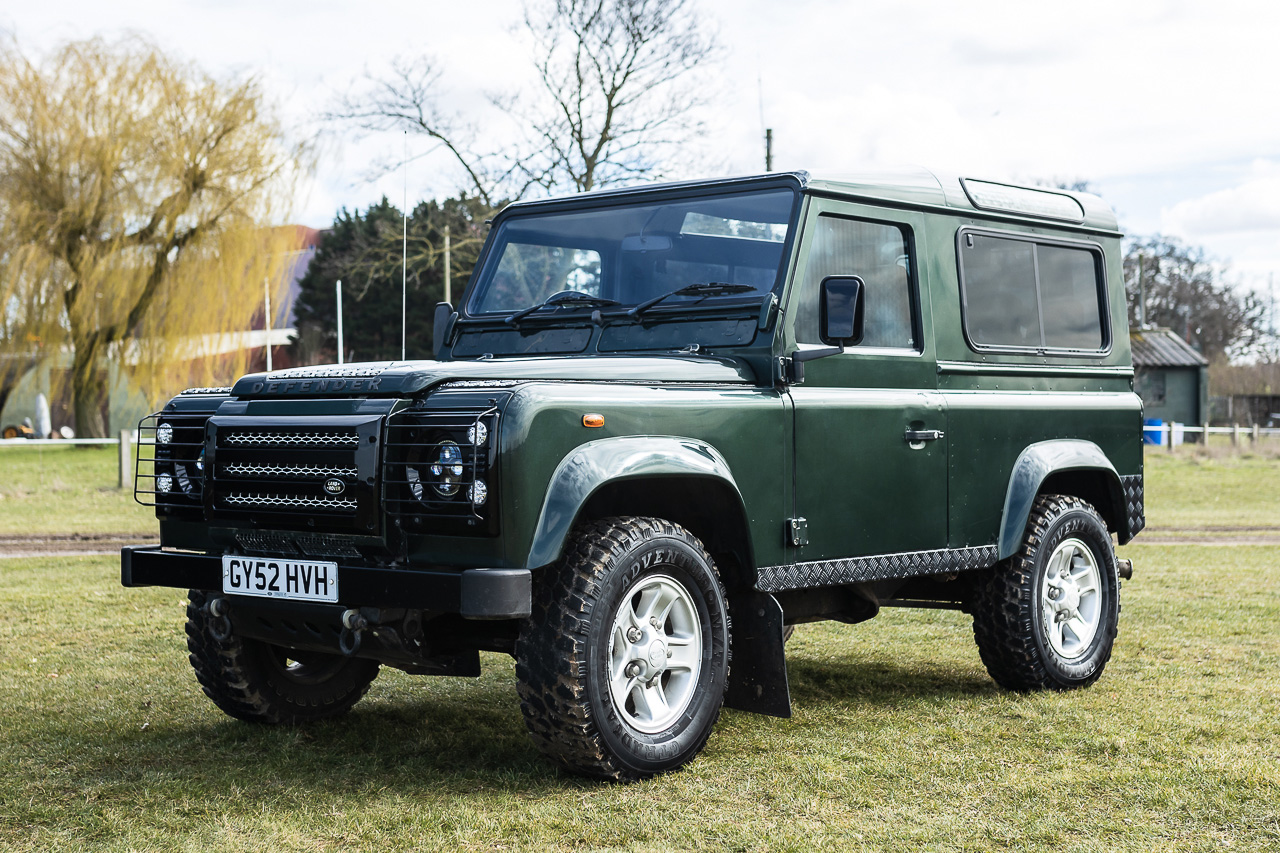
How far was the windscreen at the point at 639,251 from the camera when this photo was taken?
19.1ft

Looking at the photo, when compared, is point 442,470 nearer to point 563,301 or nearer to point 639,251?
point 563,301

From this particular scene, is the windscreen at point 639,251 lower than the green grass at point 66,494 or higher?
higher

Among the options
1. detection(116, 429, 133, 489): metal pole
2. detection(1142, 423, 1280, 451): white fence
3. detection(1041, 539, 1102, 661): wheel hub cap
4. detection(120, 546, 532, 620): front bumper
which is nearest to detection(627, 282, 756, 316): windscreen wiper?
detection(120, 546, 532, 620): front bumper

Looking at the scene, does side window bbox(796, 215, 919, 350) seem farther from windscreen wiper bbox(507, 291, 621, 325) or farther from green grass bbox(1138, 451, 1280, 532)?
green grass bbox(1138, 451, 1280, 532)

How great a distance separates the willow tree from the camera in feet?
86.9

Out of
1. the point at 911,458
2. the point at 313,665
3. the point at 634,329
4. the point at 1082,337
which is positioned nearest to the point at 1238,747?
the point at 911,458

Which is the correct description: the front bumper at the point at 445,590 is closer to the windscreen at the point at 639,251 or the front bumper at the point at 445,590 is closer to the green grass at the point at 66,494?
the windscreen at the point at 639,251

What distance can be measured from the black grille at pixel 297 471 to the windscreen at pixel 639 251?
64.1 inches

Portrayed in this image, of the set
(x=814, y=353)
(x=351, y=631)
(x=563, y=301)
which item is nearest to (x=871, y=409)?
(x=814, y=353)

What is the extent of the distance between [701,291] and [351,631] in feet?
6.76

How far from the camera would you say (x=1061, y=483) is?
23.6 ft

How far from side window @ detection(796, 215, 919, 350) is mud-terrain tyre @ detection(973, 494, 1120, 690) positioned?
50.1 inches

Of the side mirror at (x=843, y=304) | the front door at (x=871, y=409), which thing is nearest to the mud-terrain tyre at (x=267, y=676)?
the front door at (x=871, y=409)

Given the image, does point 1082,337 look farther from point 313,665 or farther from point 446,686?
point 313,665
